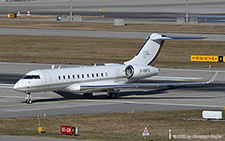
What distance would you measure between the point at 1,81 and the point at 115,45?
109ft

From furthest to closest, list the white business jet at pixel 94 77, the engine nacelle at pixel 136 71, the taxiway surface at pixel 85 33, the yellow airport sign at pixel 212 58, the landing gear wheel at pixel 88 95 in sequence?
the taxiway surface at pixel 85 33 < the yellow airport sign at pixel 212 58 < the engine nacelle at pixel 136 71 < the landing gear wheel at pixel 88 95 < the white business jet at pixel 94 77

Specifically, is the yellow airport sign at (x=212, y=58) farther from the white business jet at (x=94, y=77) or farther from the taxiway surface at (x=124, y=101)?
the white business jet at (x=94, y=77)

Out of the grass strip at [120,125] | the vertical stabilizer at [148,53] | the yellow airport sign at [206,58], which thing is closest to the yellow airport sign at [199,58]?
the yellow airport sign at [206,58]

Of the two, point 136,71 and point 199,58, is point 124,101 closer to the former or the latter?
point 136,71

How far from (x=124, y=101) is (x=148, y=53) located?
688cm

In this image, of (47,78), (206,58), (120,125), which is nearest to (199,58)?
(206,58)

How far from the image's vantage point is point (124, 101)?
46.3 metres

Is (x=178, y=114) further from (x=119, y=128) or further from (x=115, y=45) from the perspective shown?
(x=115, y=45)

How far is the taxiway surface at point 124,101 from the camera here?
41.3 m

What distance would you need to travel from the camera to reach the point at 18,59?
7450 centimetres

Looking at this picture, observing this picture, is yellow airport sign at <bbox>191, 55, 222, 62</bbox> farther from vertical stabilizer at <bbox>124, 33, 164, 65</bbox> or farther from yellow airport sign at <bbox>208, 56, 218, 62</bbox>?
vertical stabilizer at <bbox>124, 33, 164, 65</bbox>

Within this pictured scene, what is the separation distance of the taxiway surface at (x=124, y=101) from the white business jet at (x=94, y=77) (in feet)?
4.13

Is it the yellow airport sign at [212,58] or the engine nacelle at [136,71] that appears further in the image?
the yellow airport sign at [212,58]

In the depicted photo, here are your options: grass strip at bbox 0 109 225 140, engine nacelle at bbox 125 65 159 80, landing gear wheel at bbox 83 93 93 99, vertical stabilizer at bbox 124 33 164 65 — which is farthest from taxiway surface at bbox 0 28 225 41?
grass strip at bbox 0 109 225 140
